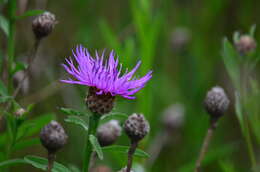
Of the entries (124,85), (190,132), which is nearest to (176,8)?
(190,132)

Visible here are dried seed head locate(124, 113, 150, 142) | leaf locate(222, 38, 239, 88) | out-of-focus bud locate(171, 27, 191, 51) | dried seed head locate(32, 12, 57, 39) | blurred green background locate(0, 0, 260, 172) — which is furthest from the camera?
out-of-focus bud locate(171, 27, 191, 51)

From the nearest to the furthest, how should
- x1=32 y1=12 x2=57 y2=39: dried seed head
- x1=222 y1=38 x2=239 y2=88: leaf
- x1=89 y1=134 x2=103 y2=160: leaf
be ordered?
x1=89 y1=134 x2=103 y2=160: leaf < x1=32 y1=12 x2=57 y2=39: dried seed head < x1=222 y1=38 x2=239 y2=88: leaf

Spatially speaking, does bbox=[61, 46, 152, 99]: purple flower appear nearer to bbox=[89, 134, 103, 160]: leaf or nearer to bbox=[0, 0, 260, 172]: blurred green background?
bbox=[89, 134, 103, 160]: leaf

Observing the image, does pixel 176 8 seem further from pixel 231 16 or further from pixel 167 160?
pixel 167 160

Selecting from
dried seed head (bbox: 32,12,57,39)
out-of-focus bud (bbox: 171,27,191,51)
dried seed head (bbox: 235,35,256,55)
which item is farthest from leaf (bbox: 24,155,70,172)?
out-of-focus bud (bbox: 171,27,191,51)

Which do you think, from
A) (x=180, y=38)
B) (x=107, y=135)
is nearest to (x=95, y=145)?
(x=107, y=135)
